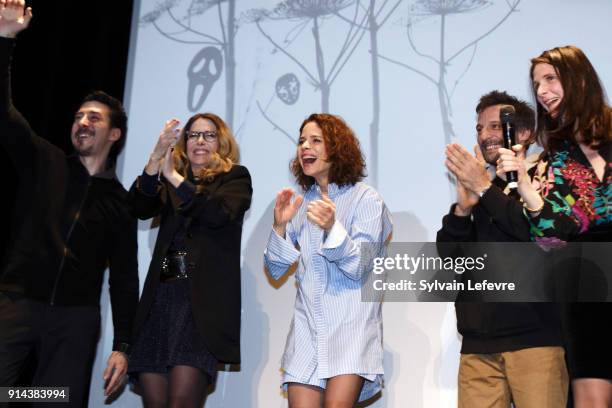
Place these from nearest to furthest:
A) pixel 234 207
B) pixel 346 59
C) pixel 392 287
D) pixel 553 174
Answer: pixel 553 174, pixel 234 207, pixel 392 287, pixel 346 59

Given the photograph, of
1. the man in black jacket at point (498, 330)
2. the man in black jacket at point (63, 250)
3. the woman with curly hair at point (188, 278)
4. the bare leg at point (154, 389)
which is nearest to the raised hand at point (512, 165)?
the man in black jacket at point (498, 330)

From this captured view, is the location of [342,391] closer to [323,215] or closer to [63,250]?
[323,215]

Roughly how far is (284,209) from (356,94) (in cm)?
108

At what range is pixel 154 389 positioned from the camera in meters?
3.06

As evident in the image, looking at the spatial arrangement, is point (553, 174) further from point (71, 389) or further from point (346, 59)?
point (71, 389)

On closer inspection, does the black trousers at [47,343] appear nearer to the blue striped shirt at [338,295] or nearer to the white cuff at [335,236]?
the blue striped shirt at [338,295]

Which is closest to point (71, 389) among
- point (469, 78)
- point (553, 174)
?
point (553, 174)

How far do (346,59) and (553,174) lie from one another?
1793mm

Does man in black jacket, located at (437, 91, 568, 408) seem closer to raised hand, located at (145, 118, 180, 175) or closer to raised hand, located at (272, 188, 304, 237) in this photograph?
raised hand, located at (272, 188, 304, 237)

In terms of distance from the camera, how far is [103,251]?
3.37 metres

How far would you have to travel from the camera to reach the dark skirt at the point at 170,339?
3.03 metres

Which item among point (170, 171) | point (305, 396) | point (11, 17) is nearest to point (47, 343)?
point (170, 171)

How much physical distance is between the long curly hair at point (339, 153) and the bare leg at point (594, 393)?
1413 mm

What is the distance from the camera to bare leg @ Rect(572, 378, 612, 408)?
7.28 ft
